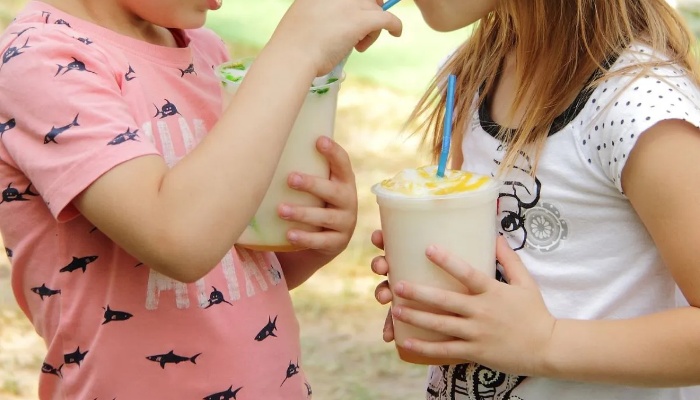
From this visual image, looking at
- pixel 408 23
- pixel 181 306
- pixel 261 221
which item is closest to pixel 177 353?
pixel 181 306

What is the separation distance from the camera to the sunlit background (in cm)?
294

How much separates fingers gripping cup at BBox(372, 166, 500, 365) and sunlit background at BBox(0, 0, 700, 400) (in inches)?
A: 66.2

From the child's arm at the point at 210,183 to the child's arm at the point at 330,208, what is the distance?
0.37ft

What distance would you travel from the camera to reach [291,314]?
1.39m

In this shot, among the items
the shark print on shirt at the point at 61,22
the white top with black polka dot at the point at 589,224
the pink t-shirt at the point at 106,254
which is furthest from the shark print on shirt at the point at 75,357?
the white top with black polka dot at the point at 589,224

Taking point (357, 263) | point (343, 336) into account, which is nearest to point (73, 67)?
point (343, 336)

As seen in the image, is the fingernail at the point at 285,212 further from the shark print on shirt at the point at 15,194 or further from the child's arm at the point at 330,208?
the shark print on shirt at the point at 15,194

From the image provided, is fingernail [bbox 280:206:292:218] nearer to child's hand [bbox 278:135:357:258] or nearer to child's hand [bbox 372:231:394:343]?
child's hand [bbox 278:135:357:258]

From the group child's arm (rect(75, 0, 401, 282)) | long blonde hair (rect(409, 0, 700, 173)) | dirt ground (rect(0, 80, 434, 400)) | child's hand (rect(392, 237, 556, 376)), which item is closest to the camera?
child's arm (rect(75, 0, 401, 282))

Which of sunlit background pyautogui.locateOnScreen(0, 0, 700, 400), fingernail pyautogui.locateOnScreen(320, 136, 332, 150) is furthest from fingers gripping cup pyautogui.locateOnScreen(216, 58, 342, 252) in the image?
sunlit background pyautogui.locateOnScreen(0, 0, 700, 400)

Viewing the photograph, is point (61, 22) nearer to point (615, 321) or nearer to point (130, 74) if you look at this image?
point (130, 74)

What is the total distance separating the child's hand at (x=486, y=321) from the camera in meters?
1.16

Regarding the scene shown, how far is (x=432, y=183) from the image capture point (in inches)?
46.1

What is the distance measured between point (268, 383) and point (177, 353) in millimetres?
139
